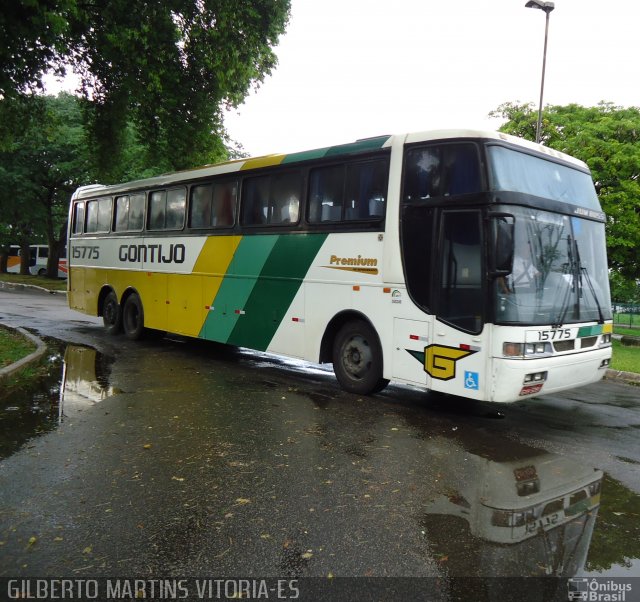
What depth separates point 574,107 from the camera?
80.7 feet

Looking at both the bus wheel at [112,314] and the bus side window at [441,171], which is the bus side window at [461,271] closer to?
the bus side window at [441,171]

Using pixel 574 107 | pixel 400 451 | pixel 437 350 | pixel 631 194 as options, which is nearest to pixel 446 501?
pixel 400 451

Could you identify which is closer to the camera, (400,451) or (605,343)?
(400,451)

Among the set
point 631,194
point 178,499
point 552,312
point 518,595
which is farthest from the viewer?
point 631,194

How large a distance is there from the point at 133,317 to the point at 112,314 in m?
1.09

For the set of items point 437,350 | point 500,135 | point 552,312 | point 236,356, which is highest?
point 500,135

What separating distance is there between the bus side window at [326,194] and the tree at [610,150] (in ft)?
49.5

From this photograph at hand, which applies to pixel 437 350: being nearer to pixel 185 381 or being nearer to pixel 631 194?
pixel 185 381

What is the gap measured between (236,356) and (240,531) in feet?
25.7

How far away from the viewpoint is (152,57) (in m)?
11.8

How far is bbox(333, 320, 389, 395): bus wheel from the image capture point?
7707 millimetres

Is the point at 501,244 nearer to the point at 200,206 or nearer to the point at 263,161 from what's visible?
the point at 263,161

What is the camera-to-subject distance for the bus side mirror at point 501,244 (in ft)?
20.0

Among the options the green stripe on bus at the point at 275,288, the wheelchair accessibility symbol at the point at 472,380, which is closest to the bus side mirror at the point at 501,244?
the wheelchair accessibility symbol at the point at 472,380
